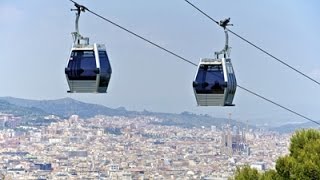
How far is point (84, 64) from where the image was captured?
425 inches

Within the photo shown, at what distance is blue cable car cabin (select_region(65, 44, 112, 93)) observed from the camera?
1080 centimetres

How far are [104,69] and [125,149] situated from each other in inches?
3353

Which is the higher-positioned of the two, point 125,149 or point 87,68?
point 125,149

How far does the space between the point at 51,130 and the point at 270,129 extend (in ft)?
118

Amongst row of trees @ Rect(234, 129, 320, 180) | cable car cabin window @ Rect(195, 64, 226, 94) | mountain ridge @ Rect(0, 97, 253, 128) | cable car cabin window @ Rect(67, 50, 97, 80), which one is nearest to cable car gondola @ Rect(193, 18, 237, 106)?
cable car cabin window @ Rect(195, 64, 226, 94)

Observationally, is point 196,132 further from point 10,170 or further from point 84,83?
point 84,83

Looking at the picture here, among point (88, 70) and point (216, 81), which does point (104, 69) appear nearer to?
point (88, 70)

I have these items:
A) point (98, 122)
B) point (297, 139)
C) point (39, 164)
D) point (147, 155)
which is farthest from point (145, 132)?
point (297, 139)

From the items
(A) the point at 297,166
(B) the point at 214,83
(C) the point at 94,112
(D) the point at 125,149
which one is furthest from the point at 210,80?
(C) the point at 94,112

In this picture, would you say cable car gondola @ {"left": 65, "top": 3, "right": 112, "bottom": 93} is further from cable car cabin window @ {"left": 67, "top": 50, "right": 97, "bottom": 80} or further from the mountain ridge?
→ the mountain ridge

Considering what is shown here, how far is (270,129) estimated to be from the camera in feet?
388

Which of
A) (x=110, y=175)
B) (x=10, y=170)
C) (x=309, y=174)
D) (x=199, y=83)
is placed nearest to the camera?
(x=199, y=83)

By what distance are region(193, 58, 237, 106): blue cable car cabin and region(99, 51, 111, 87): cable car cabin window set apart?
183 centimetres

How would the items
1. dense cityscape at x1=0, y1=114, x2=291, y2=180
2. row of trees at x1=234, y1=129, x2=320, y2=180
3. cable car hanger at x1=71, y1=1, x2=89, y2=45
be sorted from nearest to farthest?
1. cable car hanger at x1=71, y1=1, x2=89, y2=45
2. row of trees at x1=234, y1=129, x2=320, y2=180
3. dense cityscape at x1=0, y1=114, x2=291, y2=180
